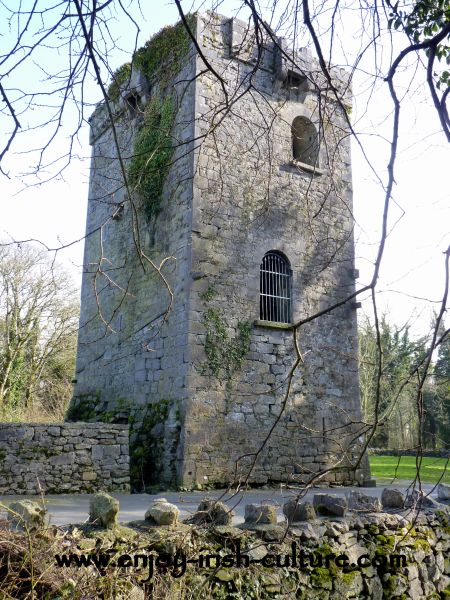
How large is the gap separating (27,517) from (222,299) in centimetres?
659

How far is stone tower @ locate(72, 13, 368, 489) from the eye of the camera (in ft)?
31.7

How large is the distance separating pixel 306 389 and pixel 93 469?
417cm

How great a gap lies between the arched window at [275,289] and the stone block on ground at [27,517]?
7.12m

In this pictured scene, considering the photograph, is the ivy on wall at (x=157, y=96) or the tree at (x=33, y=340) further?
the tree at (x=33, y=340)

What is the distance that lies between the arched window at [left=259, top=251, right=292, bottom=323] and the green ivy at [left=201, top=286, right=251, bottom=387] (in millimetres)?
902

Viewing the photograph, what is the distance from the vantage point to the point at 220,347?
32.6ft

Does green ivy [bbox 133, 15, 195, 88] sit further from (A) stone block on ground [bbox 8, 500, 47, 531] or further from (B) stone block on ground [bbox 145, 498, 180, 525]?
(A) stone block on ground [bbox 8, 500, 47, 531]

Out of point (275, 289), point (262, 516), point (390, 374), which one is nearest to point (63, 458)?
point (262, 516)

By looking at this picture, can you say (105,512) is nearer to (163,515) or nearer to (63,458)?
(163,515)

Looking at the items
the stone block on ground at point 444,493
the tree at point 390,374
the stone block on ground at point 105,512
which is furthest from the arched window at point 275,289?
the stone block on ground at point 105,512

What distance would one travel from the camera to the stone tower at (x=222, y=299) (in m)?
9.65

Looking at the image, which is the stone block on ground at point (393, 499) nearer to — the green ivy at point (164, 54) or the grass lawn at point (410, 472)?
the grass lawn at point (410, 472)

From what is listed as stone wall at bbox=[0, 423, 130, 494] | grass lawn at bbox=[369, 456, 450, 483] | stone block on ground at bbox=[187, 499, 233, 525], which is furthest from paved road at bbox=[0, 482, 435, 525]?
grass lawn at bbox=[369, 456, 450, 483]

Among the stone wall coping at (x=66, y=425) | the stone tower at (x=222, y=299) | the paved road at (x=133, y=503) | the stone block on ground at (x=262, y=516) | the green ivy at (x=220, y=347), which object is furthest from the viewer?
the green ivy at (x=220, y=347)
